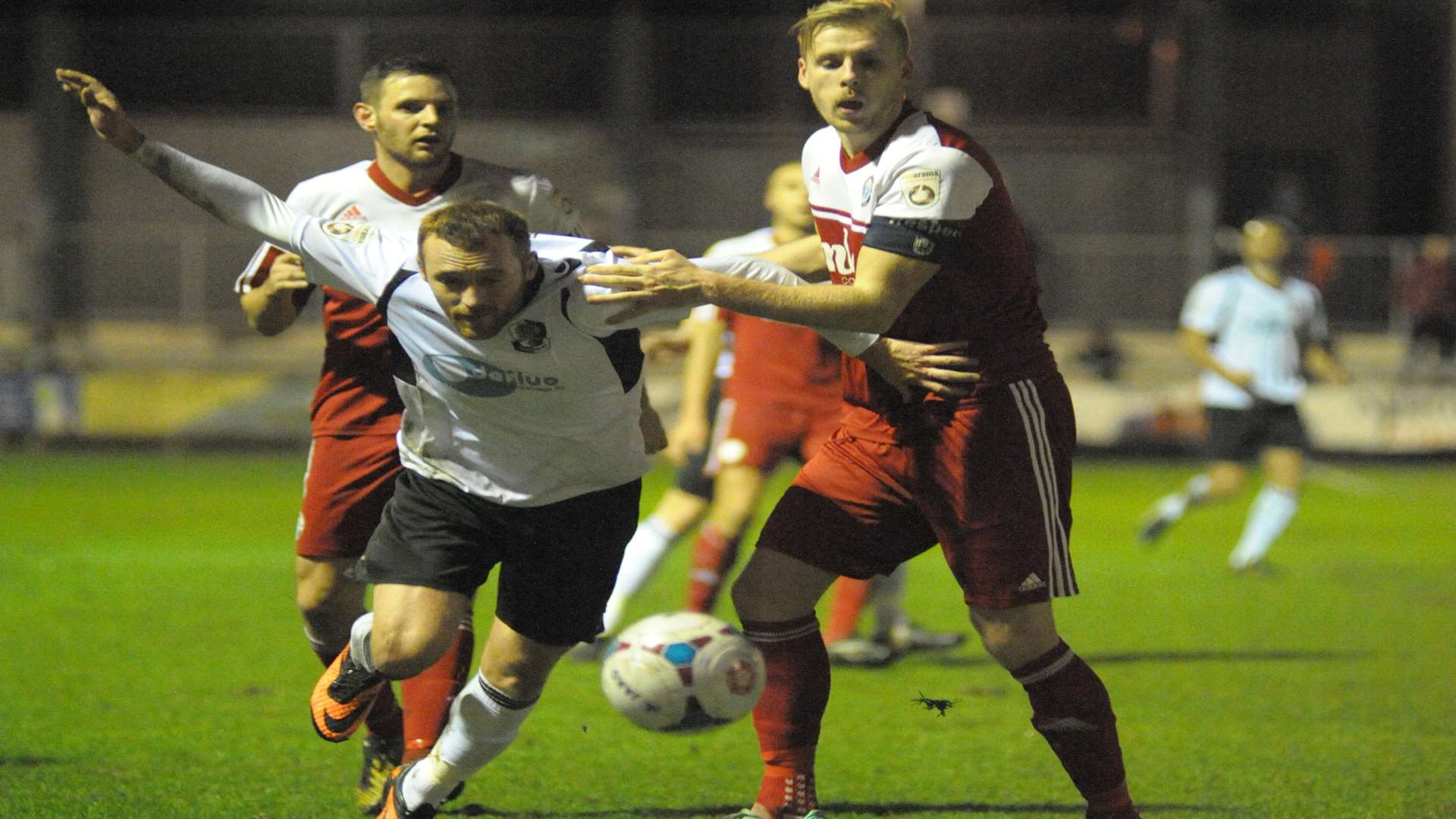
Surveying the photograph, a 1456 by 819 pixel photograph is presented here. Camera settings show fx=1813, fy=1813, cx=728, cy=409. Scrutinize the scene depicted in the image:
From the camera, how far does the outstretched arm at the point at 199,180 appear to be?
4.66 meters

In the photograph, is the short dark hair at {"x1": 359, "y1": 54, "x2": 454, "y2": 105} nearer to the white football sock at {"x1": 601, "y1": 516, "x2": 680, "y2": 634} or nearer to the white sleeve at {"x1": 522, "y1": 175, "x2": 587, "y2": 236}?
the white sleeve at {"x1": 522, "y1": 175, "x2": 587, "y2": 236}

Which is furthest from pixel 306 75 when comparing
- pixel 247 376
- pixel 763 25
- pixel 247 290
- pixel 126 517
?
pixel 247 290

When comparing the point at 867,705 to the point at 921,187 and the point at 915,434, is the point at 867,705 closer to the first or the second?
the point at 915,434

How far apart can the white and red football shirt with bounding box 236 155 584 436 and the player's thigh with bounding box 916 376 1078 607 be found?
145cm

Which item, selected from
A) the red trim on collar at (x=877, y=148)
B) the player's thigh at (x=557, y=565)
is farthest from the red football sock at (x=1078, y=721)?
the red trim on collar at (x=877, y=148)

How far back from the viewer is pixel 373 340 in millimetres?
5320

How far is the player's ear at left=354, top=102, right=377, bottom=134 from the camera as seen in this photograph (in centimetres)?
534

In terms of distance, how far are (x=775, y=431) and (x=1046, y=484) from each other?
10.4ft

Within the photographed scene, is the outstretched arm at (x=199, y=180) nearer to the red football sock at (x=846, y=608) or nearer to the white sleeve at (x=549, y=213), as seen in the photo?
the white sleeve at (x=549, y=213)

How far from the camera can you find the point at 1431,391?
64.4 feet

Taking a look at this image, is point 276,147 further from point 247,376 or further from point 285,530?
point 285,530

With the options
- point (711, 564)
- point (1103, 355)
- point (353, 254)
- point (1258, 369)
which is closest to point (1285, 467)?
point (1258, 369)

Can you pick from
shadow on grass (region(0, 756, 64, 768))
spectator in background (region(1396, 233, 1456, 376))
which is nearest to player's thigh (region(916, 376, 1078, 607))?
shadow on grass (region(0, 756, 64, 768))

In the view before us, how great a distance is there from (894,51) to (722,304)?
830 millimetres
